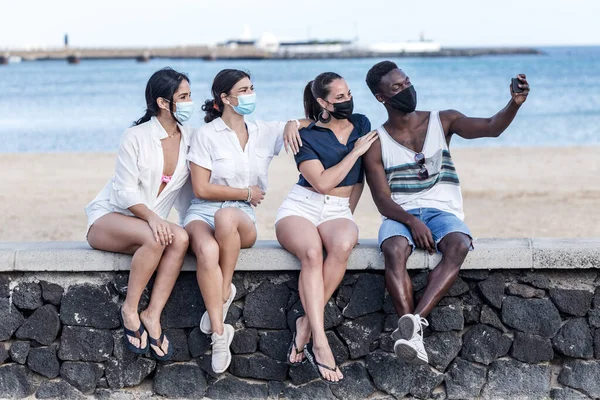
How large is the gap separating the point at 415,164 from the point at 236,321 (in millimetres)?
1210

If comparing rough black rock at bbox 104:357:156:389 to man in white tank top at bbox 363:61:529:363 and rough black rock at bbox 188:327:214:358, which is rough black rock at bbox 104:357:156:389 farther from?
man in white tank top at bbox 363:61:529:363

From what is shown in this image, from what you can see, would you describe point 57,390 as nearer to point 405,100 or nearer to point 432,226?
point 432,226

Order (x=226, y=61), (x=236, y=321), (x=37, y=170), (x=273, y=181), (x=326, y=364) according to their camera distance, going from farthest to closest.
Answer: (x=226, y=61), (x=37, y=170), (x=273, y=181), (x=236, y=321), (x=326, y=364)

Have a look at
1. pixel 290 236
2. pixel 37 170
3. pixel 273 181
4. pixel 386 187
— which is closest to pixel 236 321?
pixel 290 236

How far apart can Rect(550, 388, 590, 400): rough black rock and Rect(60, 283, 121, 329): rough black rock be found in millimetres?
→ 2190

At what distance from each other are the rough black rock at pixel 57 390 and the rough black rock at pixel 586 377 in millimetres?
2447

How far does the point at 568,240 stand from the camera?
462cm

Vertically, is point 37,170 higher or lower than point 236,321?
lower

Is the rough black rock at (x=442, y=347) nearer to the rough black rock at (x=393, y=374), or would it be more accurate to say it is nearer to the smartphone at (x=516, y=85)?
the rough black rock at (x=393, y=374)

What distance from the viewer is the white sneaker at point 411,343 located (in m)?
4.17

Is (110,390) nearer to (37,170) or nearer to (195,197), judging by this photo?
(195,197)

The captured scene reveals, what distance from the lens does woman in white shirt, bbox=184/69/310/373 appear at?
4441 mm

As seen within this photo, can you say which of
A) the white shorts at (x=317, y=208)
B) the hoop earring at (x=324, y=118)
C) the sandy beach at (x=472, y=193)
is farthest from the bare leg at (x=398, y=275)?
the sandy beach at (x=472, y=193)

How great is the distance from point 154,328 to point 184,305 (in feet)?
0.67
